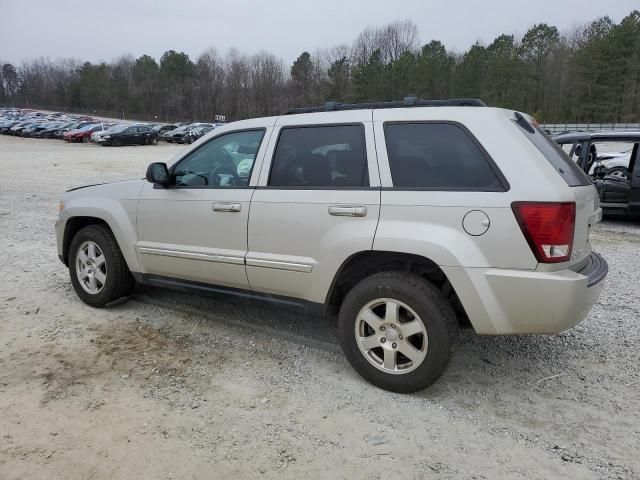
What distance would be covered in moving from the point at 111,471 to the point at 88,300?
2532 millimetres

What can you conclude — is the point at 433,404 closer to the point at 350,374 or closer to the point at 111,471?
→ the point at 350,374

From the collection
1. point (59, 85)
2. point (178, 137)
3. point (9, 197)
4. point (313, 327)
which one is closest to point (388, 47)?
point (178, 137)

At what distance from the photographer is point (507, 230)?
2852mm

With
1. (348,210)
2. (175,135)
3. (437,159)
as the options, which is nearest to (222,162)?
(348,210)

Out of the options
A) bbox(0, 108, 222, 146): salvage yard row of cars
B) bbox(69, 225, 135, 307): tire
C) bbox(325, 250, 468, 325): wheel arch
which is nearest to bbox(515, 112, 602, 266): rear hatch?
bbox(325, 250, 468, 325): wheel arch

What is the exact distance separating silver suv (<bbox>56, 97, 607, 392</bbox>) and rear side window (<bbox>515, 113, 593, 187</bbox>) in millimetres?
18

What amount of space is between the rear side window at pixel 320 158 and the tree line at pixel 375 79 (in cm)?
7171

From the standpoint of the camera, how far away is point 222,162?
4125 mm

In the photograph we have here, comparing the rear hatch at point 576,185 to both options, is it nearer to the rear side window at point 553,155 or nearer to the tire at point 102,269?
the rear side window at point 553,155

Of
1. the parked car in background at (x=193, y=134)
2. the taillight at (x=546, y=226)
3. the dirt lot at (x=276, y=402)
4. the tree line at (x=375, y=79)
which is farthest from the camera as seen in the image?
the tree line at (x=375, y=79)

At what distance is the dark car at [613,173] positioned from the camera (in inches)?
353

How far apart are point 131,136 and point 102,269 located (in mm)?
35248

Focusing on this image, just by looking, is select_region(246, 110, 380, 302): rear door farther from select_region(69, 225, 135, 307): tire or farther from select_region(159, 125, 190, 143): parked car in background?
select_region(159, 125, 190, 143): parked car in background

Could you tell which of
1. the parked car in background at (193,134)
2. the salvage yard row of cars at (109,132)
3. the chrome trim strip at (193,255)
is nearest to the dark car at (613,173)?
the chrome trim strip at (193,255)
